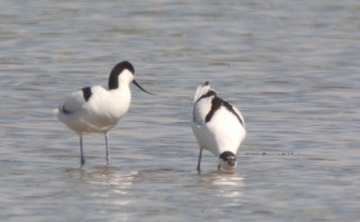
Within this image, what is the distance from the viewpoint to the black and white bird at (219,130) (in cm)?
1118

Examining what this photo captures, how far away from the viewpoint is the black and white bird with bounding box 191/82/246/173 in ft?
36.7

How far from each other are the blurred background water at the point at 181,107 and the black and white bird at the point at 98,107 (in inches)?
10.1

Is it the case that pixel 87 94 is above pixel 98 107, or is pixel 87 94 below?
above

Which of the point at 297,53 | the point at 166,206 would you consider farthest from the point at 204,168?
the point at 297,53

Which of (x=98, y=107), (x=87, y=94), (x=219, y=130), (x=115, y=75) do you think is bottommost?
(x=219, y=130)

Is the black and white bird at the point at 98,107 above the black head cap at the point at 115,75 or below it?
below

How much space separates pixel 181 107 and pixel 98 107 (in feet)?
8.36

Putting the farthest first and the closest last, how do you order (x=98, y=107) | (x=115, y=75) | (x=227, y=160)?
(x=115, y=75), (x=98, y=107), (x=227, y=160)

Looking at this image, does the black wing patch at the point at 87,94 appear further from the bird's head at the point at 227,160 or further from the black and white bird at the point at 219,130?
the bird's head at the point at 227,160

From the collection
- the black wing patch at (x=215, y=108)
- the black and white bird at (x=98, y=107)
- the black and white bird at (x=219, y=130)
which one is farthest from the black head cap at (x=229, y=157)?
the black and white bird at (x=98, y=107)

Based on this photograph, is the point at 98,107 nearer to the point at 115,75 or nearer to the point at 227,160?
the point at 115,75

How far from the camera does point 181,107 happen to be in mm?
14312

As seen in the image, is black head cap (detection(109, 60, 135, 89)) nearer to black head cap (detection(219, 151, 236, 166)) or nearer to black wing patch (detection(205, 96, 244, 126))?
black wing patch (detection(205, 96, 244, 126))

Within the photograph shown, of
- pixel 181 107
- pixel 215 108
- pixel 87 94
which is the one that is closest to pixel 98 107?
pixel 87 94
